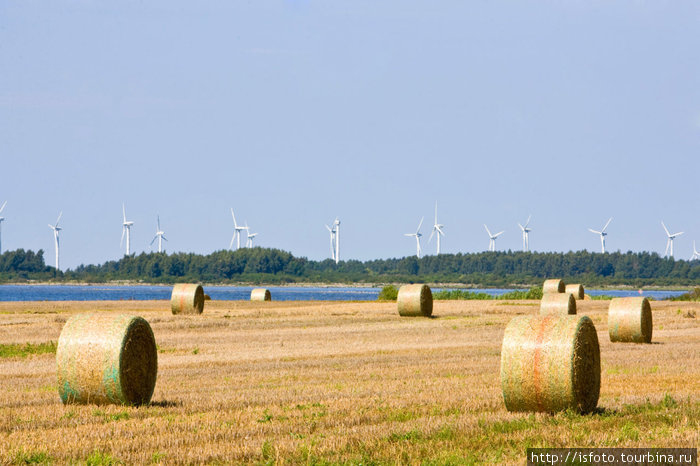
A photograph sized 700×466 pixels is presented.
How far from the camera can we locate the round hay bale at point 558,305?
126 feet

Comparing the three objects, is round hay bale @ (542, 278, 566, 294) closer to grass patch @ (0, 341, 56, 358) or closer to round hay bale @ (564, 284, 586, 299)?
round hay bale @ (564, 284, 586, 299)

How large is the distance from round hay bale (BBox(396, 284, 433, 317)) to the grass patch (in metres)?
19.2

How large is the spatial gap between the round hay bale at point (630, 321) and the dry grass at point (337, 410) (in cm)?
65

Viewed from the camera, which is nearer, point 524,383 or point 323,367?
point 524,383

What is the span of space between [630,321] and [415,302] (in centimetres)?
1558

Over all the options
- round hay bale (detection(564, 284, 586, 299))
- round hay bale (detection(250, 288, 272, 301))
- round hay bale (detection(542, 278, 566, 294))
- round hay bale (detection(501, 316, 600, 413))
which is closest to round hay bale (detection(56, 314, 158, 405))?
round hay bale (detection(501, 316, 600, 413))

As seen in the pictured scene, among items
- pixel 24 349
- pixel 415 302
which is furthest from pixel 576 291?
pixel 24 349

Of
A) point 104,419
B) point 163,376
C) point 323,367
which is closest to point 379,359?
point 323,367

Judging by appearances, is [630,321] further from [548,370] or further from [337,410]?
[337,410]

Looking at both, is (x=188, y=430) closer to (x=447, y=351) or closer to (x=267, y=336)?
(x=447, y=351)

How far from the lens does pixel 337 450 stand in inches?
454

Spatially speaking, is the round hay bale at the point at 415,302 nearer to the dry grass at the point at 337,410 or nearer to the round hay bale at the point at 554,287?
the dry grass at the point at 337,410

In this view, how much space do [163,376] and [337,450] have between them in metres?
9.35

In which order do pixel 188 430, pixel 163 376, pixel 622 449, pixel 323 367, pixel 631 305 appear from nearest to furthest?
pixel 622 449, pixel 188 430, pixel 163 376, pixel 323 367, pixel 631 305
